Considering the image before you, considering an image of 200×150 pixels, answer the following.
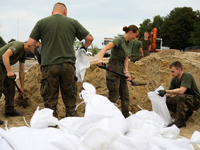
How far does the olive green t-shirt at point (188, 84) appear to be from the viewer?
11.1ft

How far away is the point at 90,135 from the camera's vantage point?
3.27 ft

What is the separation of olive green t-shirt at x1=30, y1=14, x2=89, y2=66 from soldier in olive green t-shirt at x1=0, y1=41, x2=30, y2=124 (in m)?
0.73

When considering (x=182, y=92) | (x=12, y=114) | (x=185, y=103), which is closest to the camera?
(x=182, y=92)

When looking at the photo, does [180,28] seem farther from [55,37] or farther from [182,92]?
[55,37]

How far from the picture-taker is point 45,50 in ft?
8.72

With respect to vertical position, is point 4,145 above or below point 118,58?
below

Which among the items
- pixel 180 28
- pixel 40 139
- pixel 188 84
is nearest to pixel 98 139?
pixel 40 139

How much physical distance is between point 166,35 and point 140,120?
36.3 m

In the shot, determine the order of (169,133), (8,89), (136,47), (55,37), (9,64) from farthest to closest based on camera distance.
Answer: (136,47)
(8,89)
(9,64)
(55,37)
(169,133)

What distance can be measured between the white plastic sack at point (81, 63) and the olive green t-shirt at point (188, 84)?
164 cm

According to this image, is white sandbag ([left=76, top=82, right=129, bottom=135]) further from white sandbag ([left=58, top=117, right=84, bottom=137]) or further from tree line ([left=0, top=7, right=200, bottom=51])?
tree line ([left=0, top=7, right=200, bottom=51])

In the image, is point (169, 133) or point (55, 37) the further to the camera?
point (55, 37)

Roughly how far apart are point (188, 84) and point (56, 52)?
2239 mm

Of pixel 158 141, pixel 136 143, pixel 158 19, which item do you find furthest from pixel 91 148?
pixel 158 19
